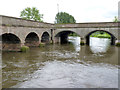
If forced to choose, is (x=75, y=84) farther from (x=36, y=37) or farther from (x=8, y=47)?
(x=36, y=37)

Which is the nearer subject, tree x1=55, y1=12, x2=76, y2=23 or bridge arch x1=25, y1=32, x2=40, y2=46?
bridge arch x1=25, y1=32, x2=40, y2=46

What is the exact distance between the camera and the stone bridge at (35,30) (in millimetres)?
15176

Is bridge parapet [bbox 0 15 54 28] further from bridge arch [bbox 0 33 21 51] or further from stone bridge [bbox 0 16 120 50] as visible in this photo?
bridge arch [bbox 0 33 21 51]

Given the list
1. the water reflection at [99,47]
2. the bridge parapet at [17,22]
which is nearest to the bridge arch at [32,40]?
the bridge parapet at [17,22]

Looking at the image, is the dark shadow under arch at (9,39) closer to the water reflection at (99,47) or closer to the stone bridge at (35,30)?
the stone bridge at (35,30)

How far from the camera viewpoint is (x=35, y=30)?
20.5 meters

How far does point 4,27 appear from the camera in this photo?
14.0 meters

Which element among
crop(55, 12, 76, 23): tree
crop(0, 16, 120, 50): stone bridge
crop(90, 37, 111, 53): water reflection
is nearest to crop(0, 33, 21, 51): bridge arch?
crop(0, 16, 120, 50): stone bridge

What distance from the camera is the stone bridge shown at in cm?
1518

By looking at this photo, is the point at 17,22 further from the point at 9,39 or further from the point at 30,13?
the point at 30,13

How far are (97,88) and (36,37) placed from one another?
16.6 m

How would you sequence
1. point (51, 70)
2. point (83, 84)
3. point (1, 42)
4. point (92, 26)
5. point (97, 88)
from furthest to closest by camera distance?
point (92, 26) → point (1, 42) → point (51, 70) → point (83, 84) → point (97, 88)

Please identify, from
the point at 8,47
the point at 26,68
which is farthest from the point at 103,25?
the point at 26,68

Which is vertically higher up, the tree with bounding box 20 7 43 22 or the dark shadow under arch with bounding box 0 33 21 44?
the tree with bounding box 20 7 43 22
